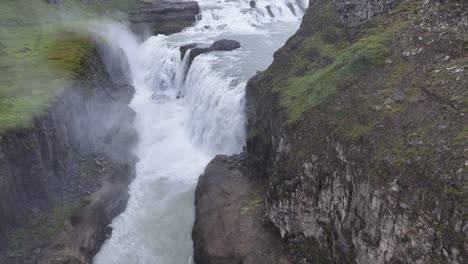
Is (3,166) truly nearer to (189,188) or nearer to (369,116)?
(189,188)

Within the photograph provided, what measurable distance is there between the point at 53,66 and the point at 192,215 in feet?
58.5

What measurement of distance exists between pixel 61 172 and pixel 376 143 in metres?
18.5

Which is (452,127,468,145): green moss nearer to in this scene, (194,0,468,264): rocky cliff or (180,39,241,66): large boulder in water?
(194,0,468,264): rocky cliff

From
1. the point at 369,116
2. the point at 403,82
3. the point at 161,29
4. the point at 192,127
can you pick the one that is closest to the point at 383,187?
the point at 369,116

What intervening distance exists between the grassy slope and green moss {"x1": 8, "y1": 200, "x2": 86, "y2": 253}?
494cm

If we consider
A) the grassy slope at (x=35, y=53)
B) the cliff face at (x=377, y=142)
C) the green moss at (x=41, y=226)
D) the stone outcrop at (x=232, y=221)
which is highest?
the grassy slope at (x=35, y=53)

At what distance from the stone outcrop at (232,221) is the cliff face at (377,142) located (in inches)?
38.5

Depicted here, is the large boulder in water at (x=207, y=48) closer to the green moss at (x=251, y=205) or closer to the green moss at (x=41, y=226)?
the green moss at (x=41, y=226)

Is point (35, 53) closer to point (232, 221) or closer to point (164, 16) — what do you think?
point (232, 221)

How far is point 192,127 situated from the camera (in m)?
36.1

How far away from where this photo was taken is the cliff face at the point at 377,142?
12531 mm

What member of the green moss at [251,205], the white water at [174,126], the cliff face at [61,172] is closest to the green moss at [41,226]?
the cliff face at [61,172]

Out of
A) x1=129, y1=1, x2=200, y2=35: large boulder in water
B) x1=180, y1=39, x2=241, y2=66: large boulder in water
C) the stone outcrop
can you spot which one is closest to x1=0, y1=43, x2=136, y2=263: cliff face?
the stone outcrop

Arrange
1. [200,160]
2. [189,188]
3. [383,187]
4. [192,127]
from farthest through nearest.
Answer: [192,127] → [200,160] → [189,188] → [383,187]
